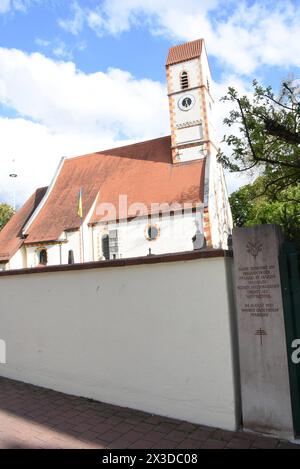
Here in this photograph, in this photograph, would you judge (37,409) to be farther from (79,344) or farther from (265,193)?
(265,193)

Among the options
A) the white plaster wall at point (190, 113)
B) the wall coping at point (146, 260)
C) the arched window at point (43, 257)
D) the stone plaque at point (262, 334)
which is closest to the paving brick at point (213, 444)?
the stone plaque at point (262, 334)

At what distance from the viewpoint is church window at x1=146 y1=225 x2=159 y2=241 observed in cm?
2369

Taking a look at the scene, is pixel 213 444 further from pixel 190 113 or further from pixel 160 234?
pixel 190 113

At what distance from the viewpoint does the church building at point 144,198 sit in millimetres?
23478

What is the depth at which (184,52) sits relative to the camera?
29.8 metres

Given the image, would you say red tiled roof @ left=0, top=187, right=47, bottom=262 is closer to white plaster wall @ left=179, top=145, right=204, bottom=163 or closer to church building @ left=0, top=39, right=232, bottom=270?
church building @ left=0, top=39, right=232, bottom=270

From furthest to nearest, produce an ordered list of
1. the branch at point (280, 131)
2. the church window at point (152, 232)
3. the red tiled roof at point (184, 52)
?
the red tiled roof at point (184, 52)
the church window at point (152, 232)
the branch at point (280, 131)

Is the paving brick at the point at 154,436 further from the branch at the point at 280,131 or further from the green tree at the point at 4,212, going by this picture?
the green tree at the point at 4,212

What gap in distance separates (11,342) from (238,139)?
5.25m

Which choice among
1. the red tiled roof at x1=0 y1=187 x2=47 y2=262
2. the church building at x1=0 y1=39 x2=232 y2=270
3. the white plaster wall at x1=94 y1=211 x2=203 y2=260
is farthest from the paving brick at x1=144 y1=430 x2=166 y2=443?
the red tiled roof at x1=0 y1=187 x2=47 y2=262

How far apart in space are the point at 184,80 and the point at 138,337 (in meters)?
28.1

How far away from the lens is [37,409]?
469 centimetres

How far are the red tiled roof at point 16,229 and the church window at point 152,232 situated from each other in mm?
9647

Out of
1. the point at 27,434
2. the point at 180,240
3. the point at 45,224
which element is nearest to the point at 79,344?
the point at 27,434
